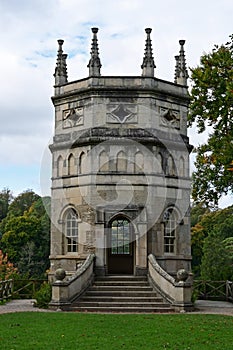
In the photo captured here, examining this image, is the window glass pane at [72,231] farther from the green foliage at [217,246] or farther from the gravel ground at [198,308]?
the green foliage at [217,246]

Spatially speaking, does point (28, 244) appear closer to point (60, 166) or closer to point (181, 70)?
point (60, 166)

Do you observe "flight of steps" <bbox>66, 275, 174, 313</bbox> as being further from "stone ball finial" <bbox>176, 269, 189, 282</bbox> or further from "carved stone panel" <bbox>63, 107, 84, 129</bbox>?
"carved stone panel" <bbox>63, 107, 84, 129</bbox>

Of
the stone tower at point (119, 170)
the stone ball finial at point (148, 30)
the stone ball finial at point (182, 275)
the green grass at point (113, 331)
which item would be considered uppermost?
the stone ball finial at point (148, 30)

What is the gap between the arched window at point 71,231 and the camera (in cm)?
2453

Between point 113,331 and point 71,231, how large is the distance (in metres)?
10.4

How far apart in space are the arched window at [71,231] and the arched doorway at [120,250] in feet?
7.64

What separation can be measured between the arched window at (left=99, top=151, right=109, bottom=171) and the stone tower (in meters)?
0.04

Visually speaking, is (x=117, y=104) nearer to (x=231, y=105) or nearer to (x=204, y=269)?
(x=231, y=105)

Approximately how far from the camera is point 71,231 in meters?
24.7

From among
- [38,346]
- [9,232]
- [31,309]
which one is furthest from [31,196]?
[38,346]

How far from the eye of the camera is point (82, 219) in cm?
2394

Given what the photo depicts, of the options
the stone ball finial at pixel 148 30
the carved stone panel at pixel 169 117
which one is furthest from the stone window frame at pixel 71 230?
the stone ball finial at pixel 148 30

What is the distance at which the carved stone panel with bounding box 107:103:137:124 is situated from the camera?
2426 centimetres

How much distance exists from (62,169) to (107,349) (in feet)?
46.1
